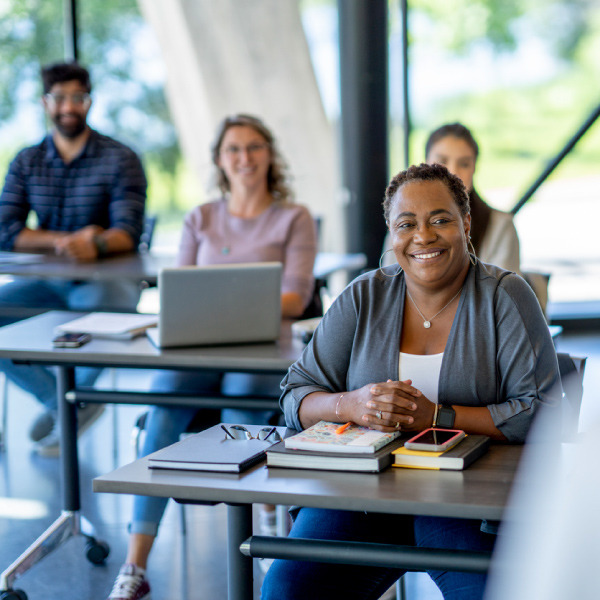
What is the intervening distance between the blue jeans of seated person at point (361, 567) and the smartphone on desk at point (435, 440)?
0.68 feet

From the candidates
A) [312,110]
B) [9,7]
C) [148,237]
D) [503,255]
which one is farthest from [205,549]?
[9,7]

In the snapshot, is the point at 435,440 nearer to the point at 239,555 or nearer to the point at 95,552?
the point at 239,555

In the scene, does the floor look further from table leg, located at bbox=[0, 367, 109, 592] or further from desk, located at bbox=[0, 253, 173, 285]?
desk, located at bbox=[0, 253, 173, 285]

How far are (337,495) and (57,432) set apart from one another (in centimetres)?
293

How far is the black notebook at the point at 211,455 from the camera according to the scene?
1.57 meters

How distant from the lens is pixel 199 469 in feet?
5.17

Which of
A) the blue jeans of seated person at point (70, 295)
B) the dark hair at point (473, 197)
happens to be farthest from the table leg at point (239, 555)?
the blue jeans of seated person at point (70, 295)

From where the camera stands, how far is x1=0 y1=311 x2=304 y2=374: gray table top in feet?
7.72

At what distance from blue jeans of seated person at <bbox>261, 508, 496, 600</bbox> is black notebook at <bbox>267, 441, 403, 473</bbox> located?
0.86 ft

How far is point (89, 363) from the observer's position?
8.14 feet

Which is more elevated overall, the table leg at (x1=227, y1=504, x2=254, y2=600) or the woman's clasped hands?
the woman's clasped hands

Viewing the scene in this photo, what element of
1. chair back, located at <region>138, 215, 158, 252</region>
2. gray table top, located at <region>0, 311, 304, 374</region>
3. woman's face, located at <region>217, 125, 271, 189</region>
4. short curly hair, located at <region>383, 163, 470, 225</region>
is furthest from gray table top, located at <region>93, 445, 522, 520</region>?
chair back, located at <region>138, 215, 158, 252</region>

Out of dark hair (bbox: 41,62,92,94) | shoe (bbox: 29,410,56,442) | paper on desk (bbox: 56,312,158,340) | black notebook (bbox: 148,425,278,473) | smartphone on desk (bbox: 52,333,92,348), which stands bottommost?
shoe (bbox: 29,410,56,442)

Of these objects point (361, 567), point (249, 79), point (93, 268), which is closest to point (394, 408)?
point (361, 567)
